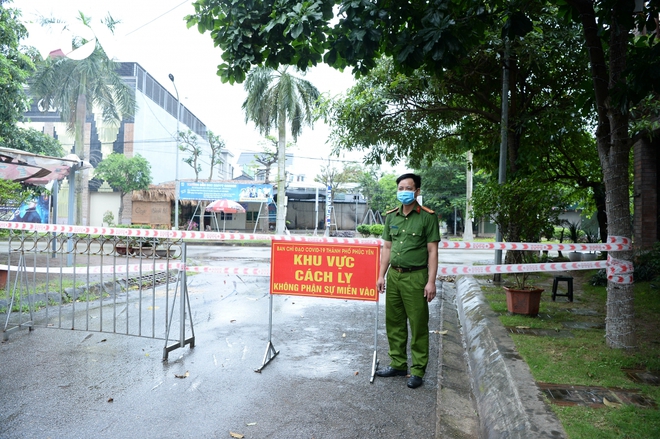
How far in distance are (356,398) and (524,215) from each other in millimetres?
5611

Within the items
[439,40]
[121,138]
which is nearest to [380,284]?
[439,40]

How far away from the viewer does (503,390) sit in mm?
3721

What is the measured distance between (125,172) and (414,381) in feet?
107

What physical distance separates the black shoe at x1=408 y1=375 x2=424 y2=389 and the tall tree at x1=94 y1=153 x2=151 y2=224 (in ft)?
105

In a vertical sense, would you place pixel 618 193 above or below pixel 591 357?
above

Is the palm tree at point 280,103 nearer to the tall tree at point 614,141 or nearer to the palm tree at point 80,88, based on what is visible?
the palm tree at point 80,88

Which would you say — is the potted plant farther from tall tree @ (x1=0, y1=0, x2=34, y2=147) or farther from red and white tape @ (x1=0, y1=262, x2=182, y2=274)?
tall tree @ (x1=0, y1=0, x2=34, y2=147)

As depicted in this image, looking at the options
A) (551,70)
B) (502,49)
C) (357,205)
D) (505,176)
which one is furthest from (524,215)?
(357,205)

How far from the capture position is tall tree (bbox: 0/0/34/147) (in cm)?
1178

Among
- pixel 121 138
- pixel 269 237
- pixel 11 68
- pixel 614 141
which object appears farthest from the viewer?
pixel 121 138

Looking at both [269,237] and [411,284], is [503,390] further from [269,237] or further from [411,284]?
[269,237]

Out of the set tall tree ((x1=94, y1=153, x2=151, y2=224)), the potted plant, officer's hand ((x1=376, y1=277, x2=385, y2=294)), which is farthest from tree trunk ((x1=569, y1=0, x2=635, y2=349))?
tall tree ((x1=94, y1=153, x2=151, y2=224))

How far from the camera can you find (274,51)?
17.5 feet

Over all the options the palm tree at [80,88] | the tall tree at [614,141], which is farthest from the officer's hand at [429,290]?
the palm tree at [80,88]
